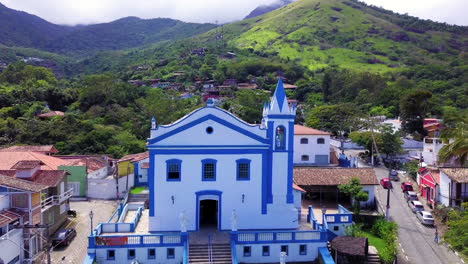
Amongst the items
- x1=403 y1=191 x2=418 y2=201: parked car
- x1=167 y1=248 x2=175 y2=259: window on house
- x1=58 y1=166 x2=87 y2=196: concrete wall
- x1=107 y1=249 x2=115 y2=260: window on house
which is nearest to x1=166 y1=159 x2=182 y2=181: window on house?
x1=167 y1=248 x2=175 y2=259: window on house

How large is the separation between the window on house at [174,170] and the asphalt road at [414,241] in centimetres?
1296

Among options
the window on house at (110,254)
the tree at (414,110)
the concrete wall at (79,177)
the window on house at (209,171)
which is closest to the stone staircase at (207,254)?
the window on house at (209,171)

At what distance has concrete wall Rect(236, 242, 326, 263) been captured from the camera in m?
20.2

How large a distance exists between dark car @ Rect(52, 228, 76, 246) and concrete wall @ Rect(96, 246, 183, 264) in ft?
15.6

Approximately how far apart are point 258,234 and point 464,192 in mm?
17813

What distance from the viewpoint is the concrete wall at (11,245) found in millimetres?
18469

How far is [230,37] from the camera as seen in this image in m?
166

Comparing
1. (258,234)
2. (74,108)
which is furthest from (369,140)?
(74,108)

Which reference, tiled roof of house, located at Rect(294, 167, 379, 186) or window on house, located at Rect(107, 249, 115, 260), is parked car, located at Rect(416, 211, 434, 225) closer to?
tiled roof of house, located at Rect(294, 167, 379, 186)

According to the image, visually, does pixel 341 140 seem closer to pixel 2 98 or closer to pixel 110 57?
pixel 2 98

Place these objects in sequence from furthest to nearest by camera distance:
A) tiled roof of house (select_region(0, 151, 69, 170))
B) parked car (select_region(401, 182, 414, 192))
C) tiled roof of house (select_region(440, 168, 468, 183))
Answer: parked car (select_region(401, 182, 414, 192))
tiled roof of house (select_region(440, 168, 468, 183))
tiled roof of house (select_region(0, 151, 69, 170))

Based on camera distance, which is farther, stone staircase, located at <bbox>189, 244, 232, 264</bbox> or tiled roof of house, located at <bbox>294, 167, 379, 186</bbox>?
tiled roof of house, located at <bbox>294, 167, 379, 186</bbox>

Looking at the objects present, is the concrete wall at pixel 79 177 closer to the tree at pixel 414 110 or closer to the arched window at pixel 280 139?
the arched window at pixel 280 139

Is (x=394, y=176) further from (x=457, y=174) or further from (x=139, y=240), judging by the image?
(x=139, y=240)
